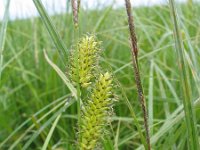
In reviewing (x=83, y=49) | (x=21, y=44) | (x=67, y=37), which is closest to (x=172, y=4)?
(x=83, y=49)

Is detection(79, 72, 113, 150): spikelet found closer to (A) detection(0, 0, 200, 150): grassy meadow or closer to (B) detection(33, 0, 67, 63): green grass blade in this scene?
(B) detection(33, 0, 67, 63): green grass blade

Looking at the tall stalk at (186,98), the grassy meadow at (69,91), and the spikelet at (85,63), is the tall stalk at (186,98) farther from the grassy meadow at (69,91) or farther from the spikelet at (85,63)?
the grassy meadow at (69,91)

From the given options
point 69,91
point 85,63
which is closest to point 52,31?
point 85,63

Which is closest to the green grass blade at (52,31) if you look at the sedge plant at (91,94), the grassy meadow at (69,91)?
the sedge plant at (91,94)

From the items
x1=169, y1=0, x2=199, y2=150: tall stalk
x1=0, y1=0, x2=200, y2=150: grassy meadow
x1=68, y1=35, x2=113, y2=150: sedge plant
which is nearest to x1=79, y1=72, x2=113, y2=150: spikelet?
x1=68, y1=35, x2=113, y2=150: sedge plant

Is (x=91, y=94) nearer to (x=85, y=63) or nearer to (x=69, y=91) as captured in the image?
(x=85, y=63)
